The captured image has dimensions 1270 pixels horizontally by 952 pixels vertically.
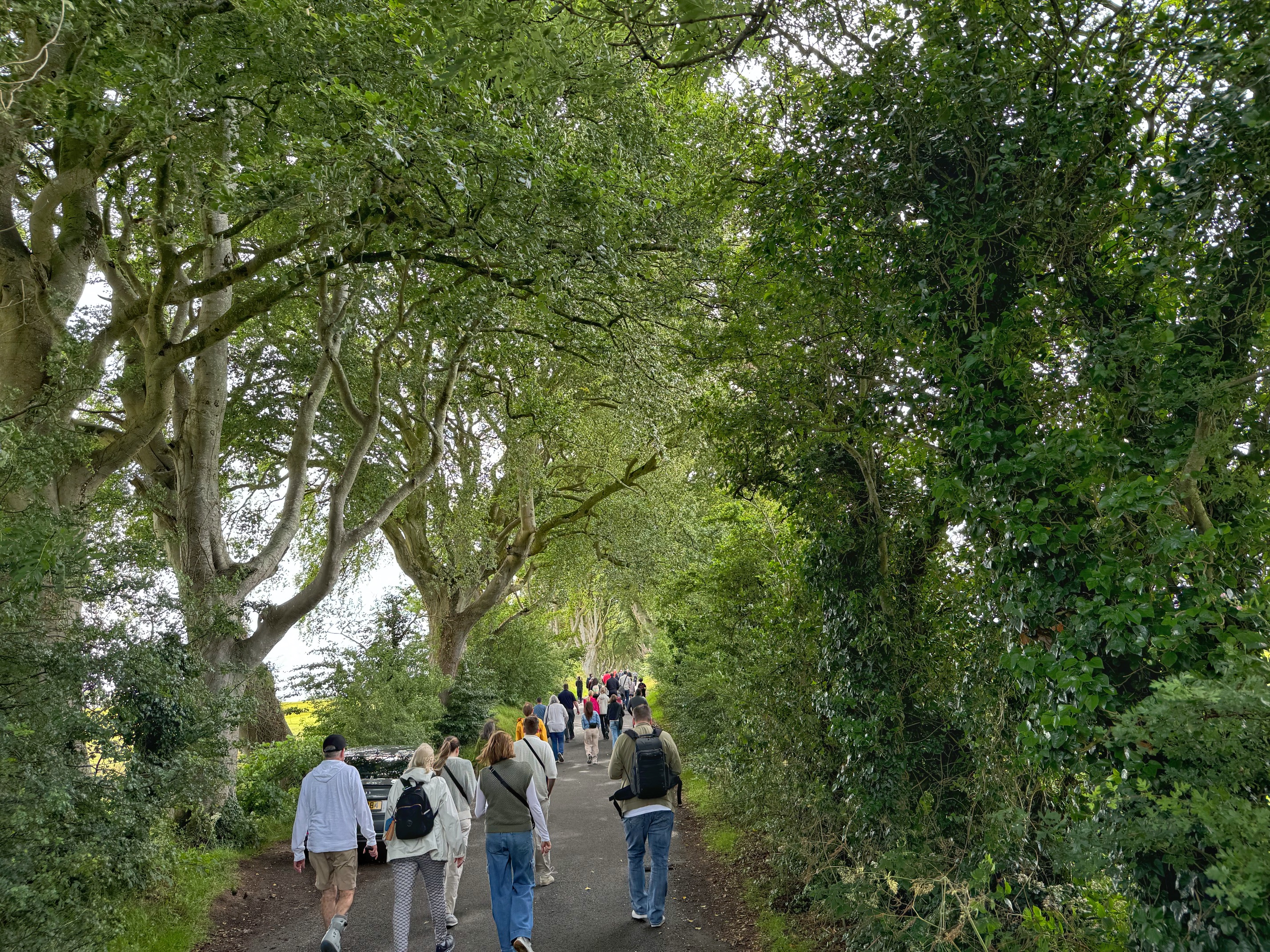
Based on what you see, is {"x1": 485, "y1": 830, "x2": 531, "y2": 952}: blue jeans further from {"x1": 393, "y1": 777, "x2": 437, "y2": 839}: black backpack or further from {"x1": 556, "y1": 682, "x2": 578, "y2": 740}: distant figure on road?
{"x1": 556, "y1": 682, "x2": 578, "y2": 740}: distant figure on road

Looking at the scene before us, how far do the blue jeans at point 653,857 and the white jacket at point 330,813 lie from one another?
233cm

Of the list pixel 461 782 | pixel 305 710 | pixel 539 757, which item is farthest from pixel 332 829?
pixel 305 710

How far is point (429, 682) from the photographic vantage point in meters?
16.9

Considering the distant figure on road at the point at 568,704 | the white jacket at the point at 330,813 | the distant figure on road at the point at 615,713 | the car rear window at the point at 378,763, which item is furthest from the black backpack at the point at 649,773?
the distant figure on road at the point at 568,704

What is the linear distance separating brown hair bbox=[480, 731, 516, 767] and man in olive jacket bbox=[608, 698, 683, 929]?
0.94m

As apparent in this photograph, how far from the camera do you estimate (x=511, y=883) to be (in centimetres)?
659

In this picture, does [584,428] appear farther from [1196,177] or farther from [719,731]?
[1196,177]

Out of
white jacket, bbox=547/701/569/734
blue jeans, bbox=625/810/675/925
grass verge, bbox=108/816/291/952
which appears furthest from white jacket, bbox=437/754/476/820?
white jacket, bbox=547/701/569/734

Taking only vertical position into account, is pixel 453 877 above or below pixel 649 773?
below

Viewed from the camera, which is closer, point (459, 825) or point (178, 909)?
point (459, 825)

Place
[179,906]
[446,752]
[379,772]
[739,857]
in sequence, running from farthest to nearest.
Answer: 1. [379,772]
2. [739,857]
3. [446,752]
4. [179,906]

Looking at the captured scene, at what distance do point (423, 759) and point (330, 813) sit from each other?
864mm

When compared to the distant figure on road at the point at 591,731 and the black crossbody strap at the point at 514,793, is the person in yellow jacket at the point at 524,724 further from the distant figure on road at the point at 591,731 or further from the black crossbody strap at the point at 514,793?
the distant figure on road at the point at 591,731

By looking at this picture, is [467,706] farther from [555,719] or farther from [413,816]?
[413,816]
